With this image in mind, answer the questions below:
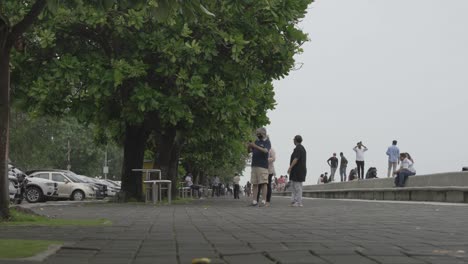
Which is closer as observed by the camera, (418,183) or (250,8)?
(250,8)

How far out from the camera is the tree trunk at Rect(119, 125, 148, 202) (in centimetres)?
2438

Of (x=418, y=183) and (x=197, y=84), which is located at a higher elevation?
(x=197, y=84)

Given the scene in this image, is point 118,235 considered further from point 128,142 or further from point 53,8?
point 128,142

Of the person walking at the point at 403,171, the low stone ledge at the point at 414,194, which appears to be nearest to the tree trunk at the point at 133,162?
the low stone ledge at the point at 414,194

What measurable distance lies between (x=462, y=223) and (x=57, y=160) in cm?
8463

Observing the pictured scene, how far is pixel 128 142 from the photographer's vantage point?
2484cm

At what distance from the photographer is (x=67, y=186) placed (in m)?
37.8

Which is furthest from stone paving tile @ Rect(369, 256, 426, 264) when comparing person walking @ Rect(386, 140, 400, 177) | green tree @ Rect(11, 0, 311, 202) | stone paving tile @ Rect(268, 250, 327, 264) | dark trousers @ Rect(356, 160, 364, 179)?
dark trousers @ Rect(356, 160, 364, 179)

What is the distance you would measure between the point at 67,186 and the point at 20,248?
106ft

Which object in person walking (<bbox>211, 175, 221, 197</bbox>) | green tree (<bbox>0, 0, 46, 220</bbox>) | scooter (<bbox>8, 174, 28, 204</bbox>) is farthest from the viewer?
person walking (<bbox>211, 175, 221, 197</bbox>)

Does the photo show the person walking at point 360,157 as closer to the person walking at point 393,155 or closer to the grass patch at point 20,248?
the person walking at point 393,155

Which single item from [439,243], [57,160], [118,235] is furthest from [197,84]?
[57,160]

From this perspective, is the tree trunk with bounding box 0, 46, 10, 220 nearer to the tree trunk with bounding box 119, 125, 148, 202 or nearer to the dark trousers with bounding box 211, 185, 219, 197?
the tree trunk with bounding box 119, 125, 148, 202

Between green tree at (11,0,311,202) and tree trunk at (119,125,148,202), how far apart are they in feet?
6.36
